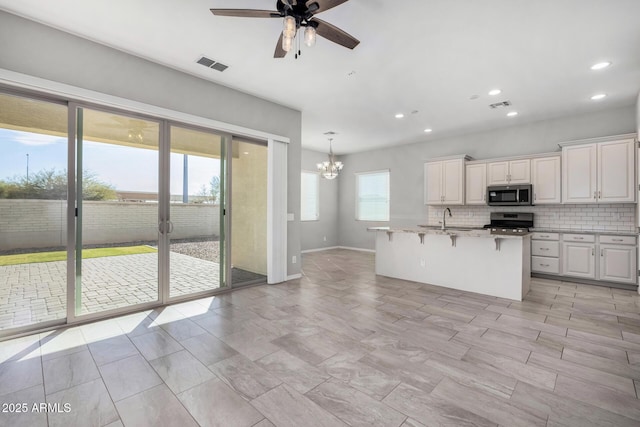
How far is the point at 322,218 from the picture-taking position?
915 centimetres

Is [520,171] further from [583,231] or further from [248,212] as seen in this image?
[248,212]

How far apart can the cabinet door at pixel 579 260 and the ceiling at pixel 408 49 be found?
250 cm

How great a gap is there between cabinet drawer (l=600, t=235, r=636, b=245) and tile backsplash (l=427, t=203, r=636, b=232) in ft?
1.51

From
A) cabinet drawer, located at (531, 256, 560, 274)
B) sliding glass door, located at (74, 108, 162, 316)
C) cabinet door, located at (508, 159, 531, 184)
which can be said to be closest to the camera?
sliding glass door, located at (74, 108, 162, 316)

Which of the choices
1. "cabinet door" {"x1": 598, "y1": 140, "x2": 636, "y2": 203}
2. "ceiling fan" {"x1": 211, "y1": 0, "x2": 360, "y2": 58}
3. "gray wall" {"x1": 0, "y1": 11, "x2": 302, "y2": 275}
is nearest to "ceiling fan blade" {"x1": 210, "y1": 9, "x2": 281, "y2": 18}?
"ceiling fan" {"x1": 211, "y1": 0, "x2": 360, "y2": 58}

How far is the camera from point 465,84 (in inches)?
165

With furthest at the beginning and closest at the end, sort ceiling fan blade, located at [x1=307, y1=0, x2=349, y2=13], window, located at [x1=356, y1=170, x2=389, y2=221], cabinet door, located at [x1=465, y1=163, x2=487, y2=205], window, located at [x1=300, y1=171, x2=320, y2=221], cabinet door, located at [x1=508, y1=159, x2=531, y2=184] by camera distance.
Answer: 1. window, located at [x1=300, y1=171, x2=320, y2=221]
2. window, located at [x1=356, y1=170, x2=389, y2=221]
3. cabinet door, located at [x1=465, y1=163, x2=487, y2=205]
4. cabinet door, located at [x1=508, y1=159, x2=531, y2=184]
5. ceiling fan blade, located at [x1=307, y1=0, x2=349, y2=13]

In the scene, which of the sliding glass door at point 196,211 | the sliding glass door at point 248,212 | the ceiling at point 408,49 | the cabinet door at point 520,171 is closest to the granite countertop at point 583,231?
the cabinet door at point 520,171

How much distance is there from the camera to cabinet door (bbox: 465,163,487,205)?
6.24 metres

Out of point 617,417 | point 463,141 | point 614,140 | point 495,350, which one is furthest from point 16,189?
point 614,140

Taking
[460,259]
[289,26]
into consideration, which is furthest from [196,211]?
[460,259]

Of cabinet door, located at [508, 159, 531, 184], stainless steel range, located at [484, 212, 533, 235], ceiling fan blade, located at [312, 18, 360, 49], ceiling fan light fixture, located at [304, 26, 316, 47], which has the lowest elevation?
stainless steel range, located at [484, 212, 533, 235]

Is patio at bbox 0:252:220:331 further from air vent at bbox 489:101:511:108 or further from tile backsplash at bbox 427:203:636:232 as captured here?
tile backsplash at bbox 427:203:636:232

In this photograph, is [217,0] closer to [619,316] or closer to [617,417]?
[617,417]
